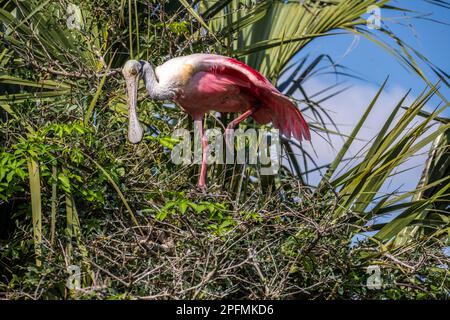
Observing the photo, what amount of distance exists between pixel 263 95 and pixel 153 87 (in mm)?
613

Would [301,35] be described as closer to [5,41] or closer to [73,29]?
[73,29]

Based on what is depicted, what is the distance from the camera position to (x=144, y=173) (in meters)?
4.95

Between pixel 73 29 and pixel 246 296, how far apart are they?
2014mm

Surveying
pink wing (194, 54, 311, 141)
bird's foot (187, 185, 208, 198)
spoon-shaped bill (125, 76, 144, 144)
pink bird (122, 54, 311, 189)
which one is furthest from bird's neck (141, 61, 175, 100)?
bird's foot (187, 185, 208, 198)

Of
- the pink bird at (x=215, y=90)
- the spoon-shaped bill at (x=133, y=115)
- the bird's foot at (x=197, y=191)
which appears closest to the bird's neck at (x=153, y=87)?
the pink bird at (x=215, y=90)

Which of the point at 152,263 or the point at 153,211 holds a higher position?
the point at 153,211

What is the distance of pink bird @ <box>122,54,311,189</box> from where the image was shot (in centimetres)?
548

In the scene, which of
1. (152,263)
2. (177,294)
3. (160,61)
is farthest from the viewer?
(160,61)

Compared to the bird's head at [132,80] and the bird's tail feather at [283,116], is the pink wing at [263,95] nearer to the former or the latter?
the bird's tail feather at [283,116]

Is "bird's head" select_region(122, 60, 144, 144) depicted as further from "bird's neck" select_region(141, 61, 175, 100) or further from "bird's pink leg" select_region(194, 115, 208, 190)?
"bird's pink leg" select_region(194, 115, 208, 190)

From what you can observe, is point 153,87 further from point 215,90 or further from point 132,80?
point 215,90

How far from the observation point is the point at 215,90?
5.67 meters
